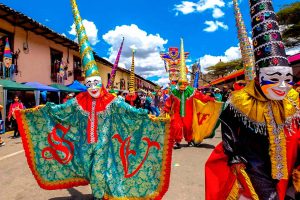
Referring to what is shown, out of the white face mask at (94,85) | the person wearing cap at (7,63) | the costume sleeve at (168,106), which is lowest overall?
the costume sleeve at (168,106)

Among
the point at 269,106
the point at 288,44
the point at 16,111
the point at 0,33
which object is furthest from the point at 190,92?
the point at 288,44

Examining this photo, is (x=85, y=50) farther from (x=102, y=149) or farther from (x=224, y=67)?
(x=224, y=67)

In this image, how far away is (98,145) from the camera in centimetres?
390

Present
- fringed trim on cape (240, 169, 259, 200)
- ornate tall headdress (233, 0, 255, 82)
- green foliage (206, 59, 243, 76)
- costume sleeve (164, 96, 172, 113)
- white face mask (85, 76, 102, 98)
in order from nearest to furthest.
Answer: fringed trim on cape (240, 169, 259, 200)
ornate tall headdress (233, 0, 255, 82)
white face mask (85, 76, 102, 98)
costume sleeve (164, 96, 172, 113)
green foliage (206, 59, 243, 76)

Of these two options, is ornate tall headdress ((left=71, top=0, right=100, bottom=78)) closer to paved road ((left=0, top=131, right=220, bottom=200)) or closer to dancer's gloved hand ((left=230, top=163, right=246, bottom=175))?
paved road ((left=0, top=131, right=220, bottom=200))

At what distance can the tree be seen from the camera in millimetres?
23105

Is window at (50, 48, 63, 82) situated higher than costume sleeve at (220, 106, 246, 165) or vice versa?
window at (50, 48, 63, 82)

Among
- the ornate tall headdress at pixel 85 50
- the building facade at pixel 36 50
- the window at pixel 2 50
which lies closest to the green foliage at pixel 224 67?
the building facade at pixel 36 50

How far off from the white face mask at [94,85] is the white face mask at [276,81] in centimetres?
220

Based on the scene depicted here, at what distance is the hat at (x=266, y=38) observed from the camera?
2547mm

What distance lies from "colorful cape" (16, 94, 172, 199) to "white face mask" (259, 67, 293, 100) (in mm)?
1607

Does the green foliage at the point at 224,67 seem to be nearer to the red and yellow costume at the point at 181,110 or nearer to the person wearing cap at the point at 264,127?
the red and yellow costume at the point at 181,110

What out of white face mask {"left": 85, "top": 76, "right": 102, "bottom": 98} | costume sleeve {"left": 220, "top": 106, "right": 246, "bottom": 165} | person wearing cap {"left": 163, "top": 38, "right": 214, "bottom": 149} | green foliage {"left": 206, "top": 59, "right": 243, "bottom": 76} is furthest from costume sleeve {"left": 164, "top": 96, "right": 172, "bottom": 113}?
green foliage {"left": 206, "top": 59, "right": 243, "bottom": 76}

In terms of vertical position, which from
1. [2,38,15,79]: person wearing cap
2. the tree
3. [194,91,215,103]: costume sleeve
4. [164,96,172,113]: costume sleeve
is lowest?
[164,96,172,113]: costume sleeve
